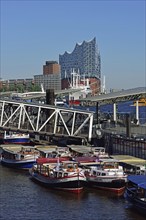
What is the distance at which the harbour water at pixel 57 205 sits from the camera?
43719mm

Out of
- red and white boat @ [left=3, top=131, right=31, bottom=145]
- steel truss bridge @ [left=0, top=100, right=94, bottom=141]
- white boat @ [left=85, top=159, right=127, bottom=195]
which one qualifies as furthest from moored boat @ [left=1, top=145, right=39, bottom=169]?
red and white boat @ [left=3, top=131, right=31, bottom=145]

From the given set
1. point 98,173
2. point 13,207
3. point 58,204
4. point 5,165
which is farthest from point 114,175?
point 5,165

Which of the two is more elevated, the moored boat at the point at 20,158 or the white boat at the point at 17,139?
the white boat at the point at 17,139

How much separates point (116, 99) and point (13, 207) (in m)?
46.8

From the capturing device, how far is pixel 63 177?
53250 mm

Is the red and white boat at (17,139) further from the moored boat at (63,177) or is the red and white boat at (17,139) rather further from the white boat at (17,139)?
the moored boat at (63,177)

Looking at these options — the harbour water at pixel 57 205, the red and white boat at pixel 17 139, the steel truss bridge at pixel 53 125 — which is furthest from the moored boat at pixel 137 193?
the red and white boat at pixel 17 139

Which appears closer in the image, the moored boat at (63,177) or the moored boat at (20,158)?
the moored boat at (63,177)

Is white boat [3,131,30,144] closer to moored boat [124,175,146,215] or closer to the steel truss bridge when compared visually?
the steel truss bridge

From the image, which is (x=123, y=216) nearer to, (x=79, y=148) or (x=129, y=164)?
(x=129, y=164)

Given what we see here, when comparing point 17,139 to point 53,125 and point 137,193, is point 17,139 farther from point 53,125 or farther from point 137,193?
point 137,193

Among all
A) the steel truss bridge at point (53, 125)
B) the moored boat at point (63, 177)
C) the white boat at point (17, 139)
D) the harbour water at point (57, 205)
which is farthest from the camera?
the white boat at point (17, 139)

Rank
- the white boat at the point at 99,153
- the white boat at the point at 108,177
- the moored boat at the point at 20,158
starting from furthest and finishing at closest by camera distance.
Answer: the moored boat at the point at 20,158 → the white boat at the point at 99,153 → the white boat at the point at 108,177

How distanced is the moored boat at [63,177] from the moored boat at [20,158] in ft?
32.2
